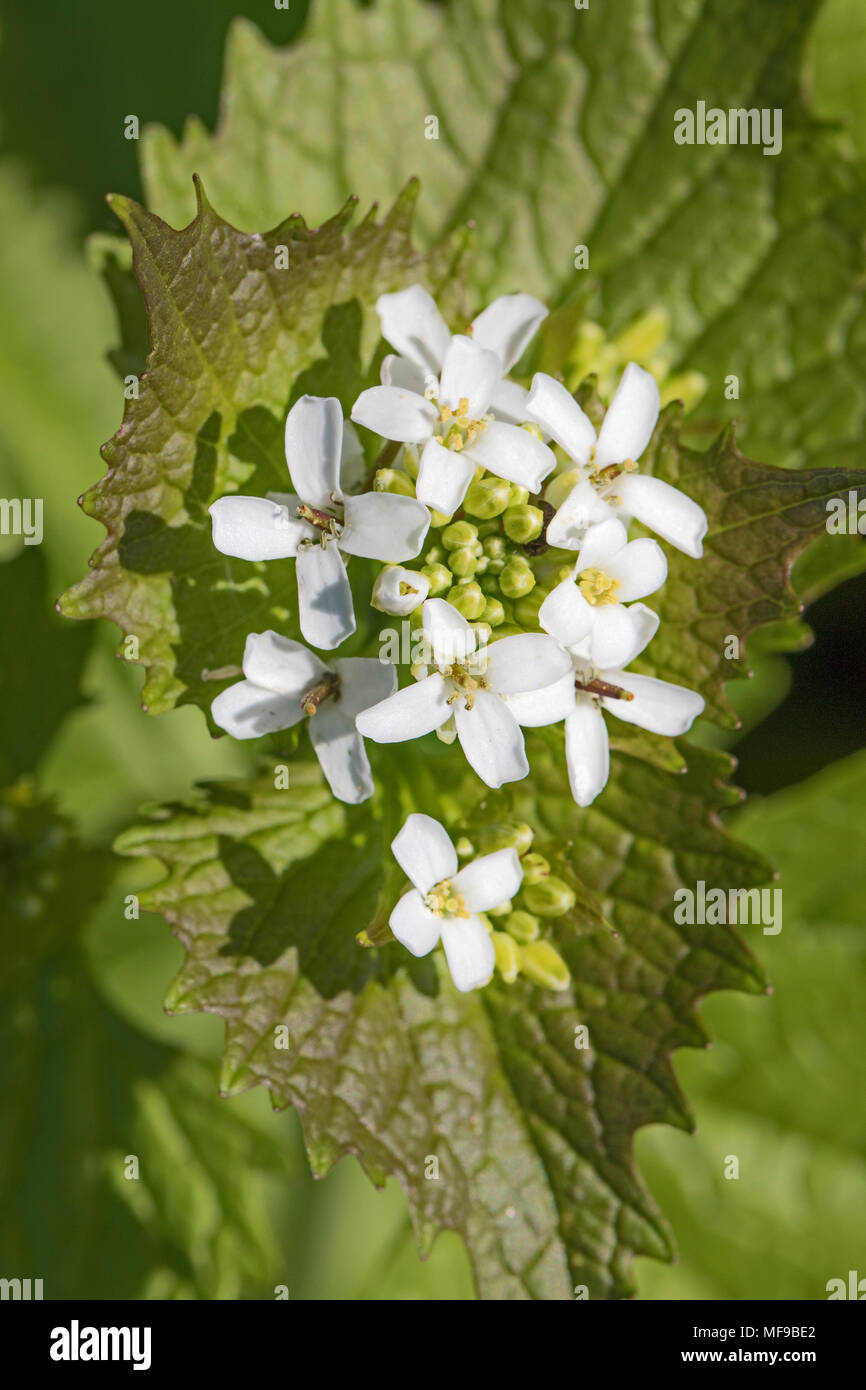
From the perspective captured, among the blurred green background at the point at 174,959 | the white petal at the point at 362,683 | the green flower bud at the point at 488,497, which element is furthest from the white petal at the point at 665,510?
the blurred green background at the point at 174,959

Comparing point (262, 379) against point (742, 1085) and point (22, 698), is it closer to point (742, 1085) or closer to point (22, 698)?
point (22, 698)

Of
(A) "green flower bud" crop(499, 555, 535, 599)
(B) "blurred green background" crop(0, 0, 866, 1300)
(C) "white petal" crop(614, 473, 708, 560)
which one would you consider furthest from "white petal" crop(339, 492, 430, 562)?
(B) "blurred green background" crop(0, 0, 866, 1300)

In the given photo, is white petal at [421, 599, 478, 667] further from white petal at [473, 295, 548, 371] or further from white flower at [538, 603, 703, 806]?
white petal at [473, 295, 548, 371]

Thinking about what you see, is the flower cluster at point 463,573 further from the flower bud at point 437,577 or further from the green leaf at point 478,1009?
the green leaf at point 478,1009

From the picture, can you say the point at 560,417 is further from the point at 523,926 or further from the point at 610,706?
the point at 523,926
